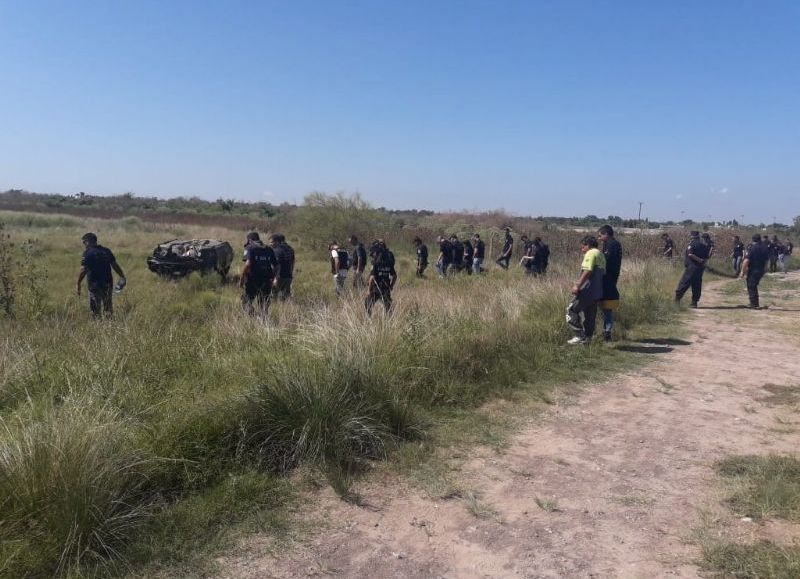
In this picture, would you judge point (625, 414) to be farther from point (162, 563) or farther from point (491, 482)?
point (162, 563)

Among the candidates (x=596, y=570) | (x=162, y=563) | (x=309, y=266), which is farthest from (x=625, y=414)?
(x=309, y=266)

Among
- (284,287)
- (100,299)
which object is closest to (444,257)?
(284,287)

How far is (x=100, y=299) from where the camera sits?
9648mm

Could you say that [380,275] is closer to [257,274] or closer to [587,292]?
[257,274]

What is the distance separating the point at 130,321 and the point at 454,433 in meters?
4.24

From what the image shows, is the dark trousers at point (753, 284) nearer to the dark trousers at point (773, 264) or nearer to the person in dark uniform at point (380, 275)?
the person in dark uniform at point (380, 275)

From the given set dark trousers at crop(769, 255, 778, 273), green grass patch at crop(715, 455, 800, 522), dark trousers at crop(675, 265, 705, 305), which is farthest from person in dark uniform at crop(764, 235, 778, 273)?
green grass patch at crop(715, 455, 800, 522)

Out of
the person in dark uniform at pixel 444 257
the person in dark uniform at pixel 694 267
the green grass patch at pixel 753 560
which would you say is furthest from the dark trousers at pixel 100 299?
the person in dark uniform at pixel 694 267

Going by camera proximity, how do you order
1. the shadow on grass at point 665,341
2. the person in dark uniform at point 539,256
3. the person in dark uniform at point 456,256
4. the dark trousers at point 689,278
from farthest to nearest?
the person in dark uniform at point 456,256
the person in dark uniform at point 539,256
the dark trousers at point 689,278
the shadow on grass at point 665,341

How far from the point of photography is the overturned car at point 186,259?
16.0 meters

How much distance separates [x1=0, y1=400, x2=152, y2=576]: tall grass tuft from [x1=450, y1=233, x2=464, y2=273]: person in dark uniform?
14889 millimetres

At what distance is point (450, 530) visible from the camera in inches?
138

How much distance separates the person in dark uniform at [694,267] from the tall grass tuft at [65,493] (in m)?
11.4

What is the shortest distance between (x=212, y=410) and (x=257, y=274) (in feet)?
17.2
